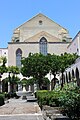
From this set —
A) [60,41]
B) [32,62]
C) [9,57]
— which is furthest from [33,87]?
[32,62]

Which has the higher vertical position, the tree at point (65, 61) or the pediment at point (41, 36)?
the pediment at point (41, 36)

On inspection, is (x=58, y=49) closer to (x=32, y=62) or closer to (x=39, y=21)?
(x=39, y=21)

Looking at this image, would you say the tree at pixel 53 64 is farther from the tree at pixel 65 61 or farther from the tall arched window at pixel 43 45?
the tall arched window at pixel 43 45

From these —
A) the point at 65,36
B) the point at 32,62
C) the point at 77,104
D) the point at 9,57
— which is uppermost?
the point at 65,36

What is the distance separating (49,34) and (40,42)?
183 inches

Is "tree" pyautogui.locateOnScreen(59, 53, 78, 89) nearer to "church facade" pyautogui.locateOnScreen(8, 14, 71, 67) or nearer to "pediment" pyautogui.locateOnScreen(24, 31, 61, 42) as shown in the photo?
"church facade" pyautogui.locateOnScreen(8, 14, 71, 67)

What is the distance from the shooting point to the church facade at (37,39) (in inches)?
3728

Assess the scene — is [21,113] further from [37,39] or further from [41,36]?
[41,36]

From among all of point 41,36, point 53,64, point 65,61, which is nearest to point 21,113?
point 53,64

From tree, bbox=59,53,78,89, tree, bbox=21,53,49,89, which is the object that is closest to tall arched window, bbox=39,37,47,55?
tree, bbox=59,53,78,89

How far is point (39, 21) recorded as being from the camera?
104250mm

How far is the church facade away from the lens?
94688mm

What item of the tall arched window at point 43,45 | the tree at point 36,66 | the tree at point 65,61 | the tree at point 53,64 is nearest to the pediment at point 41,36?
the tall arched window at point 43,45

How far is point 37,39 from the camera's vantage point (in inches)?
3880
